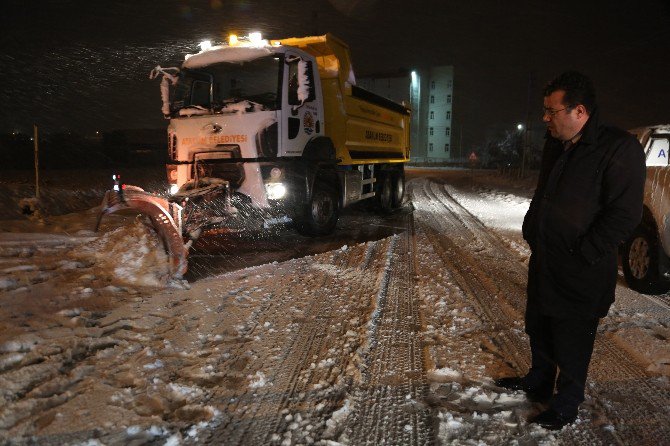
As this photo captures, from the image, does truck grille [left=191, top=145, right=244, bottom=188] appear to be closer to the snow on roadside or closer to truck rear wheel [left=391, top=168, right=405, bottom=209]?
the snow on roadside

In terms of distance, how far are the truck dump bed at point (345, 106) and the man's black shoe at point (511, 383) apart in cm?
660

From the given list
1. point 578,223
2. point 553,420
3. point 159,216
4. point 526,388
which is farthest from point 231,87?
point 553,420

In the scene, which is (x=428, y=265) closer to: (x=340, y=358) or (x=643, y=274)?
(x=643, y=274)

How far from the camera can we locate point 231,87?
24.5 ft

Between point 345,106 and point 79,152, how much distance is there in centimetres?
3136

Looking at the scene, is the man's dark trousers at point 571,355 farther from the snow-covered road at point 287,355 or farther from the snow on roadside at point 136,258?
the snow on roadside at point 136,258

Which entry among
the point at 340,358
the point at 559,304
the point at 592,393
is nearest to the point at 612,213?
the point at 559,304

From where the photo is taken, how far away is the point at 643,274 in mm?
5348

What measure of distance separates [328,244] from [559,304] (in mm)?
5802

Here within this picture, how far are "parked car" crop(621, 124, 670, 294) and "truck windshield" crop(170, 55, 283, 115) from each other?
5302 millimetres

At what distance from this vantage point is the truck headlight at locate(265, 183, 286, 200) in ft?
23.5

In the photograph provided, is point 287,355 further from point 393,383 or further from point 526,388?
point 526,388

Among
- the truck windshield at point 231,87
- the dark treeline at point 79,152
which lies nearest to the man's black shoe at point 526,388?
the truck windshield at point 231,87

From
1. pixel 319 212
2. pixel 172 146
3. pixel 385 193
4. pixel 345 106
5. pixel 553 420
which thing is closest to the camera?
pixel 553 420
